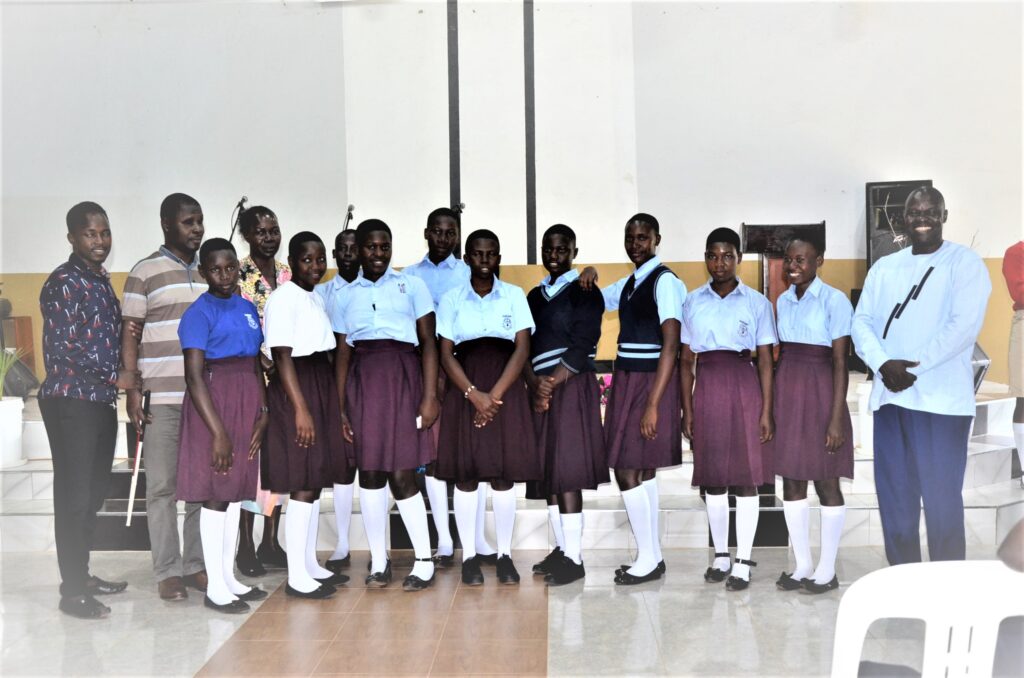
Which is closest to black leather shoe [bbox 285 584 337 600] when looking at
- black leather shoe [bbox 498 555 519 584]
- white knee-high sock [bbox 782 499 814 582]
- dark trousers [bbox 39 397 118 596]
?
black leather shoe [bbox 498 555 519 584]

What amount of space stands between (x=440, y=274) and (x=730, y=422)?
154 cm

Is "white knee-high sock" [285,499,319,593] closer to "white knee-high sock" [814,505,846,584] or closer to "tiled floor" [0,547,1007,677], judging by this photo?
"tiled floor" [0,547,1007,677]

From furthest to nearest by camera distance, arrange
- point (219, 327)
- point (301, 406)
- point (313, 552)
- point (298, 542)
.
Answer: point (313, 552) → point (298, 542) → point (301, 406) → point (219, 327)

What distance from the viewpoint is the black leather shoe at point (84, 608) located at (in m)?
3.58

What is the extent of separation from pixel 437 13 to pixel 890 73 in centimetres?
384

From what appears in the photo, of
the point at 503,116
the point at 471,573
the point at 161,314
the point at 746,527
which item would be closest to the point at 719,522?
the point at 746,527

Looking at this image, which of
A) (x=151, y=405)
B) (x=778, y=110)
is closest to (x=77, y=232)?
(x=151, y=405)

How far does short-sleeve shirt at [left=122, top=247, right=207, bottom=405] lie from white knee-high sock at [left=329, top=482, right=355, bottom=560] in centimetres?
87

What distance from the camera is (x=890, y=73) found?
24.7 ft

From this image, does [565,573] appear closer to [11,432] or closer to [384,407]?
[384,407]

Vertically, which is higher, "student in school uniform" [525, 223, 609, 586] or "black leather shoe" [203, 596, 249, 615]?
"student in school uniform" [525, 223, 609, 586]

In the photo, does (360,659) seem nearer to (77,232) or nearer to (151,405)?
(151,405)

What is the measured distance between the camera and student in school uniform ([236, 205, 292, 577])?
3953 millimetres

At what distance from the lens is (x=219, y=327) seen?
11.5 ft
